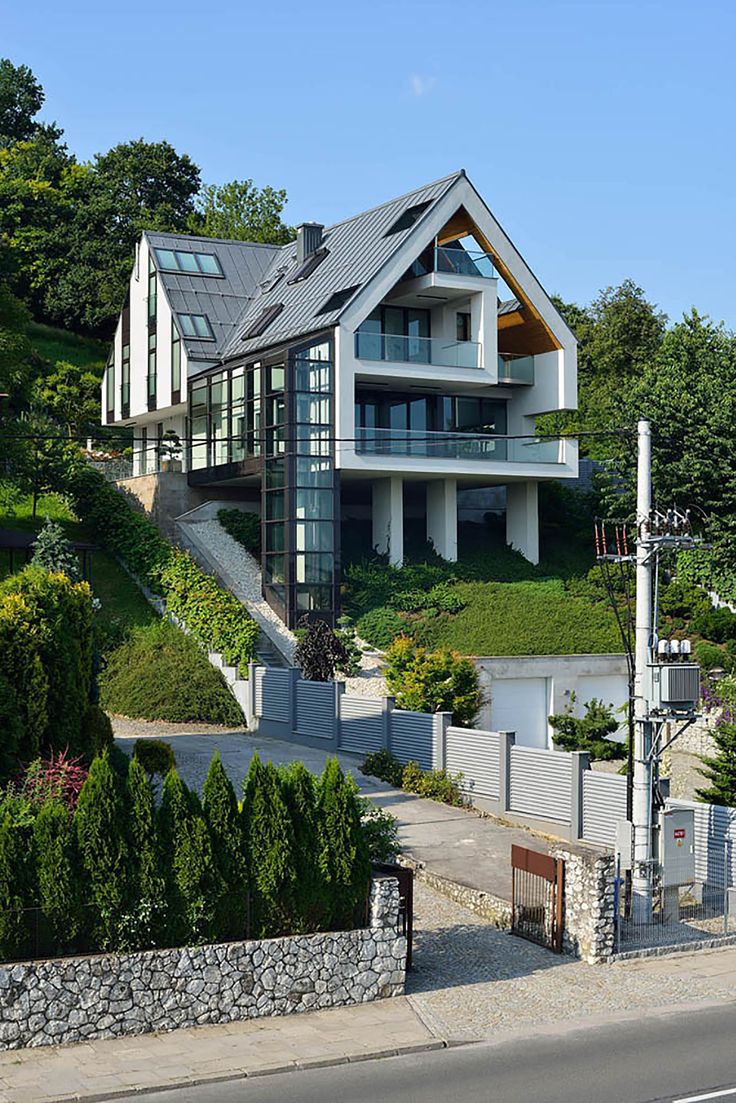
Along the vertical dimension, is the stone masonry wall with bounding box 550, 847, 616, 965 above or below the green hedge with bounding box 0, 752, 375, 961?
below

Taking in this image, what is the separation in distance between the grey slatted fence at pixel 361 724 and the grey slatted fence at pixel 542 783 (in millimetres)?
4730

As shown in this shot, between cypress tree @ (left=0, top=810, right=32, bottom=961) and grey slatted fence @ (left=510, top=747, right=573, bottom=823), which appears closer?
cypress tree @ (left=0, top=810, right=32, bottom=961)

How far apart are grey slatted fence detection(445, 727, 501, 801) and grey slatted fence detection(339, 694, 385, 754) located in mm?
2525

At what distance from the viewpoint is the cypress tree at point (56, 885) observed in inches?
569

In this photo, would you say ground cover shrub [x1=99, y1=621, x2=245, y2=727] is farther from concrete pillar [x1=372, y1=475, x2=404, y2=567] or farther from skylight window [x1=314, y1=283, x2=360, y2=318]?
skylight window [x1=314, y1=283, x2=360, y2=318]

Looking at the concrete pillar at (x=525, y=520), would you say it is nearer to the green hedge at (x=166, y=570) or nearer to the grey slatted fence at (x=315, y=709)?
the green hedge at (x=166, y=570)

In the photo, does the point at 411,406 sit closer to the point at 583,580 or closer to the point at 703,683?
the point at 583,580

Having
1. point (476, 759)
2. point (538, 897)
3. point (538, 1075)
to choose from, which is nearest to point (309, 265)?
point (476, 759)

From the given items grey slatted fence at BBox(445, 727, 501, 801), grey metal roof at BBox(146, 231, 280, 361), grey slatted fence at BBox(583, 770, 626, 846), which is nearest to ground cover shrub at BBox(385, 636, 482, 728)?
grey slatted fence at BBox(445, 727, 501, 801)

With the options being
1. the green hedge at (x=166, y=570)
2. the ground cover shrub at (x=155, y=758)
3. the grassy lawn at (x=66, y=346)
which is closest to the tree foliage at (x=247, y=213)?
the grassy lawn at (x=66, y=346)

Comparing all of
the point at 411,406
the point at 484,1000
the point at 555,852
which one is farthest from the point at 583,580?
the point at 484,1000

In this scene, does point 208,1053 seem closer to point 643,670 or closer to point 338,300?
point 643,670

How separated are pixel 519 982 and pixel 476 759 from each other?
30.5ft

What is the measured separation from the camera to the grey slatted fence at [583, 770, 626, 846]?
2214 centimetres
